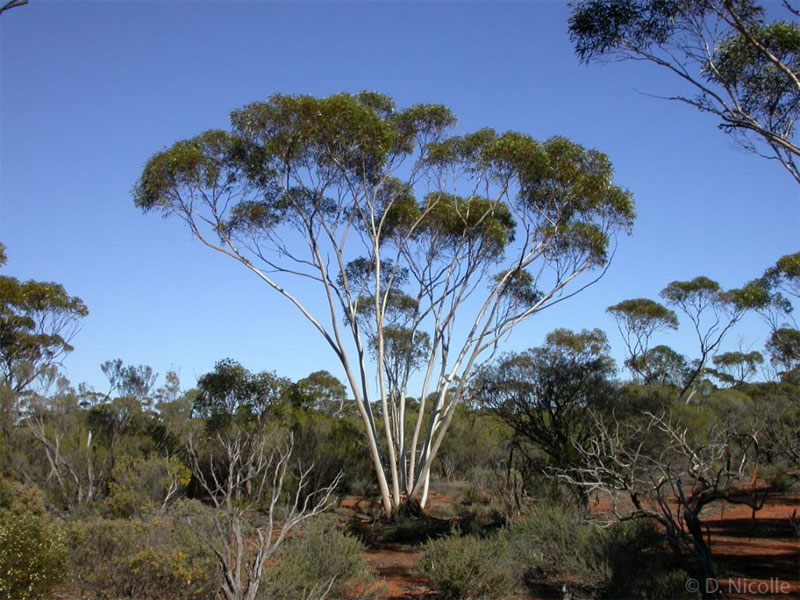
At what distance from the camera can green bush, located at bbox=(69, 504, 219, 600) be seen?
638 centimetres

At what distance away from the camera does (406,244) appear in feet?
58.8

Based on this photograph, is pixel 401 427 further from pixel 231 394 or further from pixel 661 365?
pixel 661 365

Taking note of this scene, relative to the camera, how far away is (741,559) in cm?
958

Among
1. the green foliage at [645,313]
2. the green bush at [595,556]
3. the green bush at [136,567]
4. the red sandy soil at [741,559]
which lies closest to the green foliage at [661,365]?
the green foliage at [645,313]

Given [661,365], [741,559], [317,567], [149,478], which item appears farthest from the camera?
[661,365]

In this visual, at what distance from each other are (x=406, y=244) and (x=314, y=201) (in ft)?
9.68

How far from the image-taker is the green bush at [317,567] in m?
6.82

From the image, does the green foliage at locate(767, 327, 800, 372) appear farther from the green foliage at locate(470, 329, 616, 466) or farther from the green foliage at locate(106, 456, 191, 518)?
the green foliage at locate(106, 456, 191, 518)

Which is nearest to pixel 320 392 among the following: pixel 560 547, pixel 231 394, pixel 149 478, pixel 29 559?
pixel 231 394

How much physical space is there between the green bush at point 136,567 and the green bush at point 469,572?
2.70 metres

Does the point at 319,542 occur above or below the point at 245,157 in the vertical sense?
below

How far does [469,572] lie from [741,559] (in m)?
4.63

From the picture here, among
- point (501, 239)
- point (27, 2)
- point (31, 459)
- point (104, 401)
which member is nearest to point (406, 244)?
point (501, 239)

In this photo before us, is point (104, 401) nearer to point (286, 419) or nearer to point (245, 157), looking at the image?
point (286, 419)
